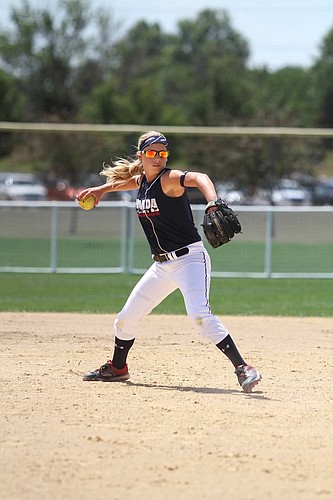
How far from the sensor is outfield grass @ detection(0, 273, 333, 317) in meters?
13.5

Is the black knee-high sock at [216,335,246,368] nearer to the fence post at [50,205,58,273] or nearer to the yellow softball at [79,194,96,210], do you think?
the yellow softball at [79,194,96,210]

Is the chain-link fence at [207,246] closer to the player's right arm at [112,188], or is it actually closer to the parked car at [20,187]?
the player's right arm at [112,188]

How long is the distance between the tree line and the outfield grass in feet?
23.3

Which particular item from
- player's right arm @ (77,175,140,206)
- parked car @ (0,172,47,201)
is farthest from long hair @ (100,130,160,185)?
parked car @ (0,172,47,201)

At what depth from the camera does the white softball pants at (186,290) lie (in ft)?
23.7

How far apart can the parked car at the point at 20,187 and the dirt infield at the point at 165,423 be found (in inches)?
911

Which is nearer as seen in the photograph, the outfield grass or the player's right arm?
the player's right arm

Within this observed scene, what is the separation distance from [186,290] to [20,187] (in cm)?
3289

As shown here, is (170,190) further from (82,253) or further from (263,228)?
(82,253)

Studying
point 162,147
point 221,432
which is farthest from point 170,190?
point 221,432

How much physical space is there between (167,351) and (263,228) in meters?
9.77

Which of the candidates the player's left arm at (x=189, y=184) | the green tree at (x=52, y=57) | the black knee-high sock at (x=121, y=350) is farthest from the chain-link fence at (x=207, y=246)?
the green tree at (x=52, y=57)

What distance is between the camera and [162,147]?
7.25 metres

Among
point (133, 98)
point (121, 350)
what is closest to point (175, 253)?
point (121, 350)
